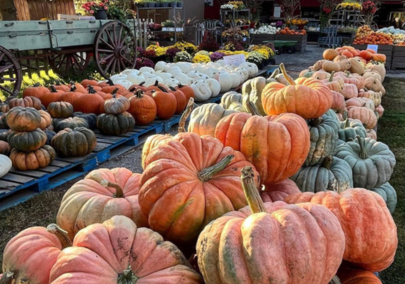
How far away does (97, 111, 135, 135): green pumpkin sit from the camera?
4.59m

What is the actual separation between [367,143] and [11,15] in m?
12.8

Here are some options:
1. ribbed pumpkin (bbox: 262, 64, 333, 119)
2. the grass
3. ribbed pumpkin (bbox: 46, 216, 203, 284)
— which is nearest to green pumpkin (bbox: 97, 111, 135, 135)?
the grass

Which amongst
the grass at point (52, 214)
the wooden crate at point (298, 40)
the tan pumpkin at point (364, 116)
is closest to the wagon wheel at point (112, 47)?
the grass at point (52, 214)

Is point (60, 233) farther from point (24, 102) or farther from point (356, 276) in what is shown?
point (24, 102)

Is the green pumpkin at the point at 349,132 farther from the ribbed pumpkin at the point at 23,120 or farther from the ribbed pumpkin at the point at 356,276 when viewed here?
the ribbed pumpkin at the point at 23,120

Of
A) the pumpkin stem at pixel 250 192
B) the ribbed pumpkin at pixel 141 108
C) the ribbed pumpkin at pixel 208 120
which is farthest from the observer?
the ribbed pumpkin at pixel 141 108

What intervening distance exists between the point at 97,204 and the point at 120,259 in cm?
45

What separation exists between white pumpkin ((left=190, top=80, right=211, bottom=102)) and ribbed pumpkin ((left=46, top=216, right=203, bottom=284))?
215 inches

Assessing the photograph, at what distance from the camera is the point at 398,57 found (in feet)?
38.1

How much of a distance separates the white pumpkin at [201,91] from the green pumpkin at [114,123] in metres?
2.11

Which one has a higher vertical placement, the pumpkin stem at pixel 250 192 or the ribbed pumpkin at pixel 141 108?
the pumpkin stem at pixel 250 192

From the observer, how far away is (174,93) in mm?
5637

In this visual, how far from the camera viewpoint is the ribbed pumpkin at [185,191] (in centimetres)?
133

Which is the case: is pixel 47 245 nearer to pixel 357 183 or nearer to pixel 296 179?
pixel 296 179
